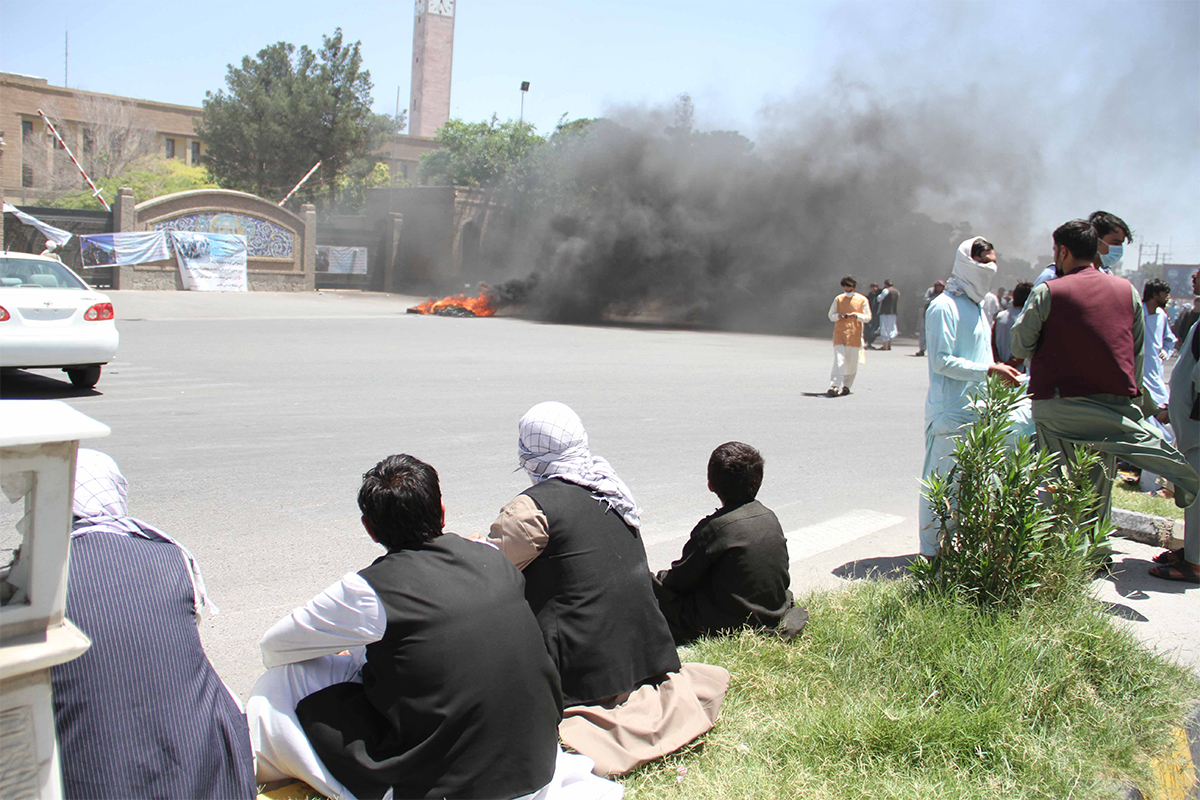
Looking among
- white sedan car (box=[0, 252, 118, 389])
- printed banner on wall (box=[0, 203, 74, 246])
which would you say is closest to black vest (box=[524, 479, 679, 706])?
white sedan car (box=[0, 252, 118, 389])

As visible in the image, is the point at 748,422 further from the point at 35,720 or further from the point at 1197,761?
the point at 35,720

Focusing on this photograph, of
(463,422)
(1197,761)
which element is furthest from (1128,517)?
(463,422)

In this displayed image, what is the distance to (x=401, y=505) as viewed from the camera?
2.36 meters

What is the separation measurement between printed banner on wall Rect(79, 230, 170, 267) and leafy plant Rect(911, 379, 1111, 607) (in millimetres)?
30756

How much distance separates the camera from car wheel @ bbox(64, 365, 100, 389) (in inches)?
373

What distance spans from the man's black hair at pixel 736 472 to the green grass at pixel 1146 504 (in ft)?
10.7

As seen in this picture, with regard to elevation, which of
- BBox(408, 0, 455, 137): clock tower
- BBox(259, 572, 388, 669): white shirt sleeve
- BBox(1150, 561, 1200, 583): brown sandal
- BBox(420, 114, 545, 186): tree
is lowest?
BBox(1150, 561, 1200, 583): brown sandal

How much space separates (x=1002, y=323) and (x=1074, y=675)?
7.47m

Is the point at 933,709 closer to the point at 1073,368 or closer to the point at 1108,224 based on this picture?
the point at 1073,368

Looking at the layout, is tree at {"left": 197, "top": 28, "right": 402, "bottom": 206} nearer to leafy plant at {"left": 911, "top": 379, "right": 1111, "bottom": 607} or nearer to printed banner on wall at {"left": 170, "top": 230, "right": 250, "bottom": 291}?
printed banner on wall at {"left": 170, "top": 230, "right": 250, "bottom": 291}

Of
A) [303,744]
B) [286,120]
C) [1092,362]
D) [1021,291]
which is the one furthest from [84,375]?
[286,120]

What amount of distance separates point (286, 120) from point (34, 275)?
3687cm

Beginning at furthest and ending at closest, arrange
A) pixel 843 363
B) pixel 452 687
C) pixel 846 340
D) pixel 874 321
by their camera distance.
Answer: pixel 874 321 → pixel 843 363 → pixel 846 340 → pixel 452 687

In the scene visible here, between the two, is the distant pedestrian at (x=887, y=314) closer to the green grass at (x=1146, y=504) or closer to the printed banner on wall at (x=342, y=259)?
the green grass at (x=1146, y=504)
